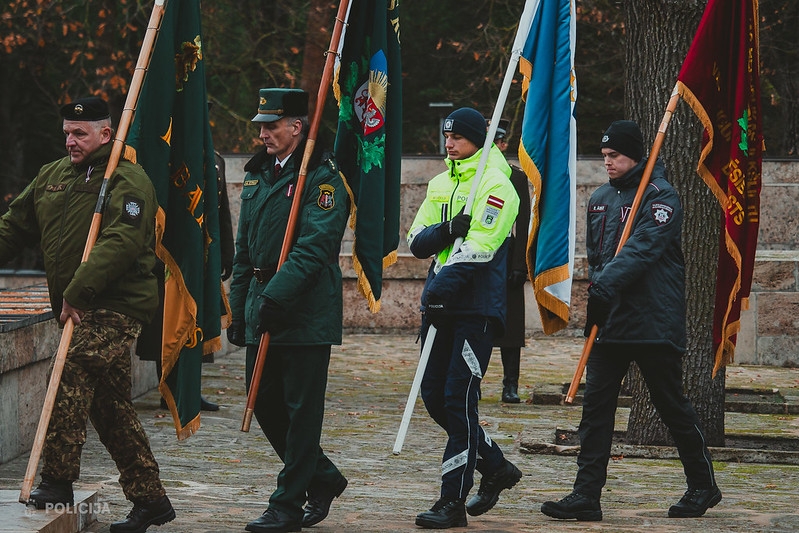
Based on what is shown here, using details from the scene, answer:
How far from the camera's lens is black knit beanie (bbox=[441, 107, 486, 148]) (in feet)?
22.0

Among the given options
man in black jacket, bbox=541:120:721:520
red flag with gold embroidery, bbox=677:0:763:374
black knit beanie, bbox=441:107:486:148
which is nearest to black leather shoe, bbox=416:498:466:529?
man in black jacket, bbox=541:120:721:520

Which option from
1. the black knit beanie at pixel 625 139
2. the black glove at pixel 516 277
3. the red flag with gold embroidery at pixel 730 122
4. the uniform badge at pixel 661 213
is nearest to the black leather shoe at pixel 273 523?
the uniform badge at pixel 661 213

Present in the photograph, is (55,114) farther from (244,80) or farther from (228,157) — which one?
(228,157)

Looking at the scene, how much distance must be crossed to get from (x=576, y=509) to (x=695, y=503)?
2.11 feet

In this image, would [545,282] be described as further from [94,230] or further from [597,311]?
[94,230]

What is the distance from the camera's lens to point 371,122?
22.2 ft

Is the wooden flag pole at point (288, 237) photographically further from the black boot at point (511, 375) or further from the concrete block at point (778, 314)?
the concrete block at point (778, 314)

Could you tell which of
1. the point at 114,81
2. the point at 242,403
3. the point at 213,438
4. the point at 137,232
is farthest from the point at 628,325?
the point at 114,81

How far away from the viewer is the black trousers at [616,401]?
271 inches

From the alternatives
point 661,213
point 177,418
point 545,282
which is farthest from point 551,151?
point 177,418

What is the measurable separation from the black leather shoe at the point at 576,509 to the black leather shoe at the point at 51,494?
239cm

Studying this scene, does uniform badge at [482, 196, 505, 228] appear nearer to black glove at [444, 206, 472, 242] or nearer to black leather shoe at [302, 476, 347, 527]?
black glove at [444, 206, 472, 242]

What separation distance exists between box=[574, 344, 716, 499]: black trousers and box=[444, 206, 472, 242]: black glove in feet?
3.32

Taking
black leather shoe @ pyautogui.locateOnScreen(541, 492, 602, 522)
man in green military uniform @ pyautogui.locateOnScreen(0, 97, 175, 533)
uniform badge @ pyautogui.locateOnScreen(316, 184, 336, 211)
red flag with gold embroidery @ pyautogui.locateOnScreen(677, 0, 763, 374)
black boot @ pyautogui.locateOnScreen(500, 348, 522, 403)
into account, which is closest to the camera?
man in green military uniform @ pyautogui.locateOnScreen(0, 97, 175, 533)
